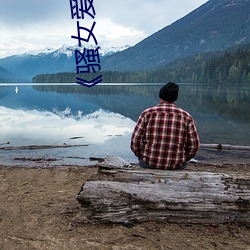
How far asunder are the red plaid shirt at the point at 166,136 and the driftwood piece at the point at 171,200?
18.3 inches

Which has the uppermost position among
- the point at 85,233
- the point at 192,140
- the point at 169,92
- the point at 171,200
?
the point at 169,92

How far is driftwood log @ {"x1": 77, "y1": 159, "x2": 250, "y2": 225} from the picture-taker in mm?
5531

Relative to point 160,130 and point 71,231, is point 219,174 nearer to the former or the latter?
point 160,130

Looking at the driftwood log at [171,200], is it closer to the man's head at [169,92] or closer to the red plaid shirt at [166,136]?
the red plaid shirt at [166,136]

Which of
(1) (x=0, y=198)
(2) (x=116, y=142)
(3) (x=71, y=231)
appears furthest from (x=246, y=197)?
(2) (x=116, y=142)

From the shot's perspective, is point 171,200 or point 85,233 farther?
point 171,200

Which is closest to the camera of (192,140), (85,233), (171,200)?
(85,233)

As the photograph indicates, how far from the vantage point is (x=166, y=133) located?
575 cm

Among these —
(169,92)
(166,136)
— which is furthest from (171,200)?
(169,92)

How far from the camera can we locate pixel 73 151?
1675 cm

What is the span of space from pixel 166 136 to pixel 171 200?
1.15 m

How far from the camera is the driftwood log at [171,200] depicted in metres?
5.53

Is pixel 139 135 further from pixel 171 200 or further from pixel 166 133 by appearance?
pixel 171 200

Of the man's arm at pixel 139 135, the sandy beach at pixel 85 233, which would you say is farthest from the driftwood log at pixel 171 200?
the man's arm at pixel 139 135
